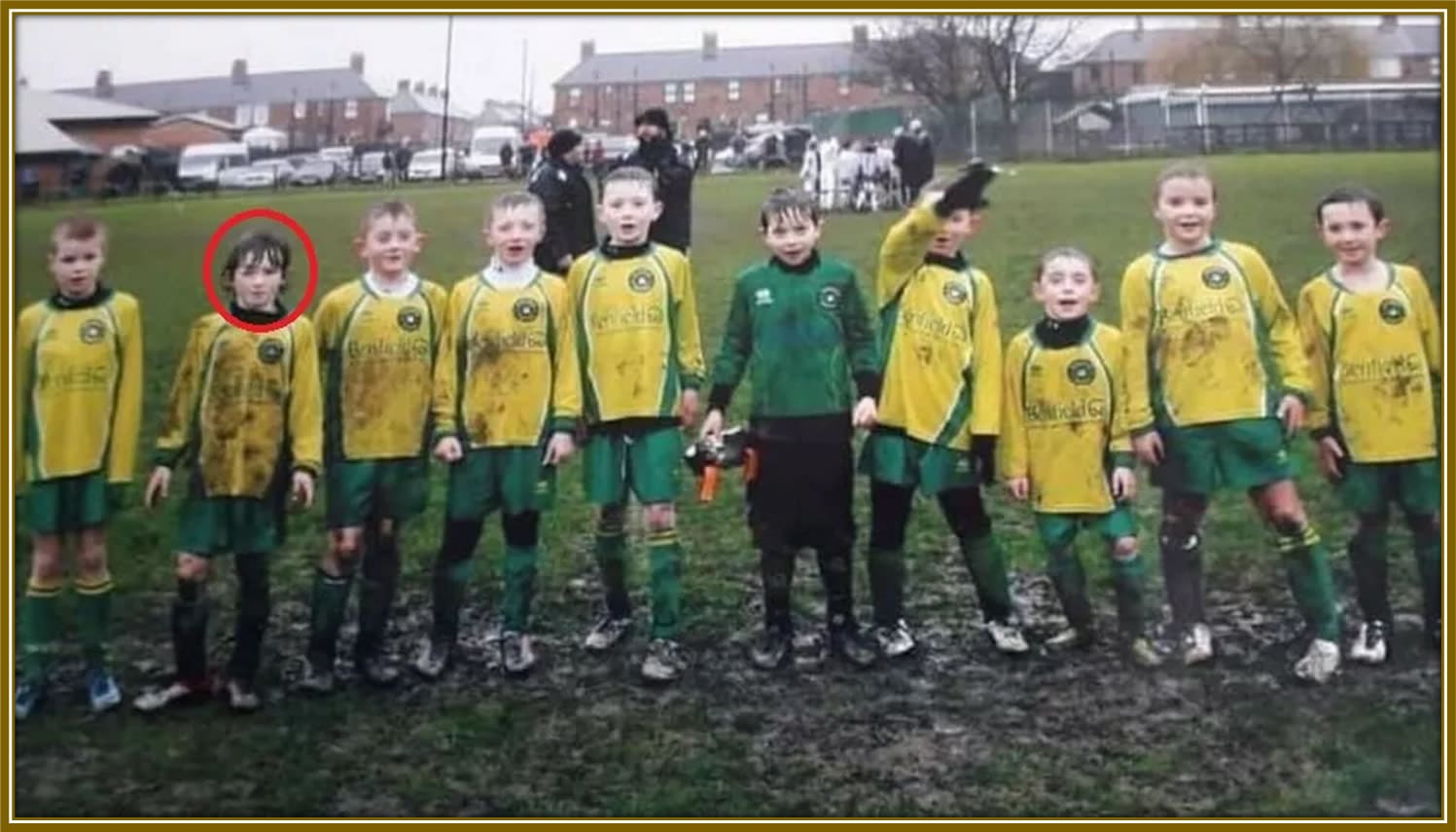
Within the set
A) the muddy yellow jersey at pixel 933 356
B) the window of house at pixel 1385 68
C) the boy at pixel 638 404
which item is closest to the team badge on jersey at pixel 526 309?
the boy at pixel 638 404

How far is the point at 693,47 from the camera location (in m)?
5.05

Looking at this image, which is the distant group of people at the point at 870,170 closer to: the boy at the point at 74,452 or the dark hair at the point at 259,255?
the dark hair at the point at 259,255

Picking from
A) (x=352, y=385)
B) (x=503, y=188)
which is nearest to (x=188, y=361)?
(x=352, y=385)

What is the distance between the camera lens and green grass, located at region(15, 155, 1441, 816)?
4.50 meters

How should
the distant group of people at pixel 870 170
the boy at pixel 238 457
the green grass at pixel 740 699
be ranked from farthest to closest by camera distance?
the distant group of people at pixel 870 170
the boy at pixel 238 457
the green grass at pixel 740 699

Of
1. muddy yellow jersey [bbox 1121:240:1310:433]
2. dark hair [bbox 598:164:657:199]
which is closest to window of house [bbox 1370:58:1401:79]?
muddy yellow jersey [bbox 1121:240:1310:433]

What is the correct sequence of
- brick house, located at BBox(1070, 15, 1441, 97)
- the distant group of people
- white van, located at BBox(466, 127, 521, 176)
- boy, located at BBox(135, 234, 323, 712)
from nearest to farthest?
boy, located at BBox(135, 234, 323, 712), the distant group of people, white van, located at BBox(466, 127, 521, 176), brick house, located at BBox(1070, 15, 1441, 97)

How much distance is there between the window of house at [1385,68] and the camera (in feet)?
16.7

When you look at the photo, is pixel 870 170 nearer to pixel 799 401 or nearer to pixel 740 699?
pixel 799 401

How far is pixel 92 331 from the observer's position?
4762 mm

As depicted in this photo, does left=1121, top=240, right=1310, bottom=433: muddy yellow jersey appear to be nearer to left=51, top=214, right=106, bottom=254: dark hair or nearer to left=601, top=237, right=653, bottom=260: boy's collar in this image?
left=601, top=237, right=653, bottom=260: boy's collar

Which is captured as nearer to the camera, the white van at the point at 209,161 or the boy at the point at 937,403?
the boy at the point at 937,403

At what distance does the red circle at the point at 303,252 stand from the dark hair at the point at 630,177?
89 centimetres

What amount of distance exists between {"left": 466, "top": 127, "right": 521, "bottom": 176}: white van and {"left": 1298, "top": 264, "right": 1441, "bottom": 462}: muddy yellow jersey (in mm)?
2489
